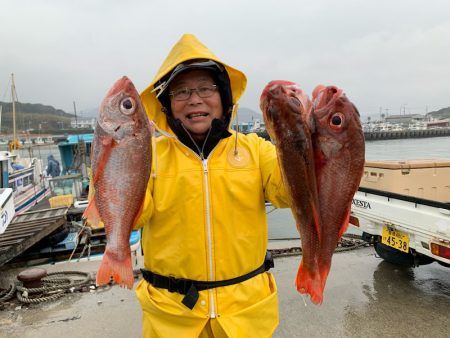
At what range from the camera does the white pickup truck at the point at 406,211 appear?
13.0 feet

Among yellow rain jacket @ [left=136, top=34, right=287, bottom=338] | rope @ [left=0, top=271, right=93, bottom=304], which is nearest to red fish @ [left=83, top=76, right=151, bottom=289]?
yellow rain jacket @ [left=136, top=34, right=287, bottom=338]

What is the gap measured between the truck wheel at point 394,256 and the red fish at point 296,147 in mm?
4215

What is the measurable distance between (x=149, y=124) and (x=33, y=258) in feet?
23.0

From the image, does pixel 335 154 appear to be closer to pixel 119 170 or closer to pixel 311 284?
pixel 311 284

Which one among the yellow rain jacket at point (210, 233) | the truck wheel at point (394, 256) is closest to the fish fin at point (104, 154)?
the yellow rain jacket at point (210, 233)

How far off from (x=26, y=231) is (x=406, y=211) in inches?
247

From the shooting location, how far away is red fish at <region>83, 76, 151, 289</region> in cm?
172

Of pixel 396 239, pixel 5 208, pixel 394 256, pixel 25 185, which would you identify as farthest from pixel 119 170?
pixel 25 185

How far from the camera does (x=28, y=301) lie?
4625 mm

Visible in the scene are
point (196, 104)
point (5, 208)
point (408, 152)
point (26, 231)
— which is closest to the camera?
point (196, 104)

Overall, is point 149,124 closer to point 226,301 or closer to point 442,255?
point 226,301

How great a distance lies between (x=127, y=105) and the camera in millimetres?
1726

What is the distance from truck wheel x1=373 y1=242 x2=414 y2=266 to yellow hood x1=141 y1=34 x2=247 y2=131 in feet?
13.5

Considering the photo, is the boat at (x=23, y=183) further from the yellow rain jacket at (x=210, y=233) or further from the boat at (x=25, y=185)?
the yellow rain jacket at (x=210, y=233)
